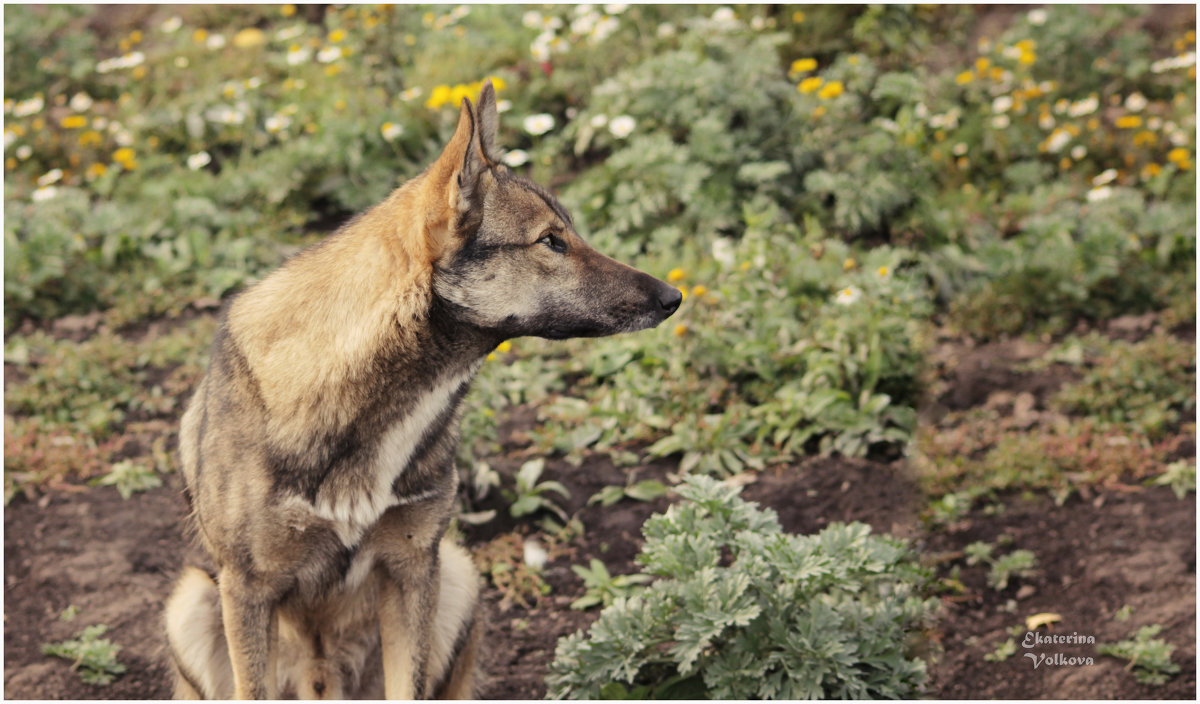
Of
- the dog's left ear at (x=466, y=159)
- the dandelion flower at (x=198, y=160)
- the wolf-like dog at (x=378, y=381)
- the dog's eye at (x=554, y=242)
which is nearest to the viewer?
the dog's left ear at (x=466, y=159)

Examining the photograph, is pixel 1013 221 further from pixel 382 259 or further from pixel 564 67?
pixel 382 259

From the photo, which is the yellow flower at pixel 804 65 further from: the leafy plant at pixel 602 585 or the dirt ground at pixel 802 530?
the leafy plant at pixel 602 585

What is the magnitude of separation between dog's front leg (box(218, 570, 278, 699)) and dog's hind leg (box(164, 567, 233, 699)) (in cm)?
35

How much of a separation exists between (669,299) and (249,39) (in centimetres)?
718

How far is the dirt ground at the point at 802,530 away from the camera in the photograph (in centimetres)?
389

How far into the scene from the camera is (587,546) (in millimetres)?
4527

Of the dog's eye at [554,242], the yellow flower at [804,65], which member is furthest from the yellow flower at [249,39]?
the dog's eye at [554,242]

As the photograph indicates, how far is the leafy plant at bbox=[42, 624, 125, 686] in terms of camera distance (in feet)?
12.9

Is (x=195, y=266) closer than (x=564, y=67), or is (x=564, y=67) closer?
(x=195, y=266)

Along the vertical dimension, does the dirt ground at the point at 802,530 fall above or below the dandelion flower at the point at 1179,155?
below

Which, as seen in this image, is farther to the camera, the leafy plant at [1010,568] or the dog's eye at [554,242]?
the leafy plant at [1010,568]

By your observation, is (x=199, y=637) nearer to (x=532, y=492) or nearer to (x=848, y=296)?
(x=532, y=492)

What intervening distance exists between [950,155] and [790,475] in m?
3.90

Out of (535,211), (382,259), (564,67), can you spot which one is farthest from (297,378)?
(564,67)
